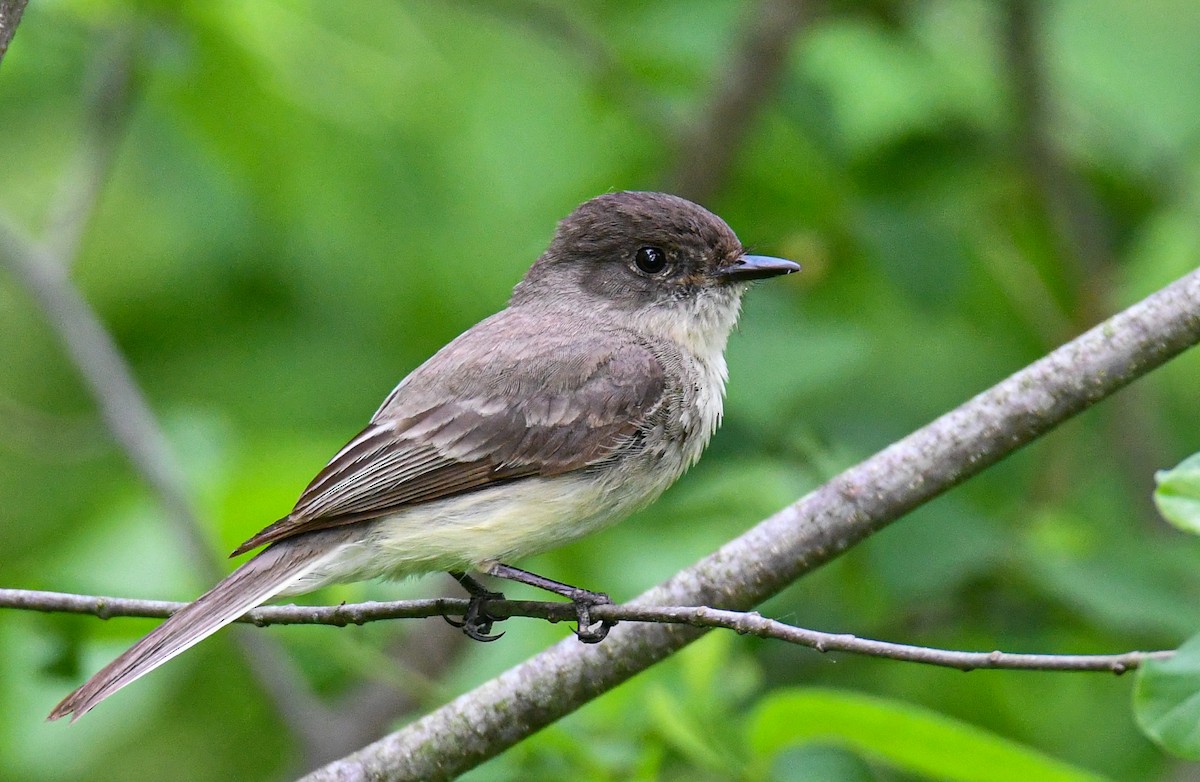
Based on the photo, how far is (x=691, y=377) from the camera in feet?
12.4

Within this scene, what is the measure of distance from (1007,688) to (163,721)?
333cm

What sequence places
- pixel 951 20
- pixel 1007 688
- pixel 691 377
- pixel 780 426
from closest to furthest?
1. pixel 691 377
2. pixel 780 426
3. pixel 1007 688
4. pixel 951 20

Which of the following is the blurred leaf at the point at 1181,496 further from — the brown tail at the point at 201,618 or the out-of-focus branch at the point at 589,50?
the out-of-focus branch at the point at 589,50

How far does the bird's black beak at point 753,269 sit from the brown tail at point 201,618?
140 centimetres

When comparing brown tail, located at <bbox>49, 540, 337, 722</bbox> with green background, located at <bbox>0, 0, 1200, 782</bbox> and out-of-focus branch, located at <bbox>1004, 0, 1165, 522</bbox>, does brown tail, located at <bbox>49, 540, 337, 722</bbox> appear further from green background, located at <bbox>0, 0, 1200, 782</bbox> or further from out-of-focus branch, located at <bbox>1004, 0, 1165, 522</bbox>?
out-of-focus branch, located at <bbox>1004, 0, 1165, 522</bbox>

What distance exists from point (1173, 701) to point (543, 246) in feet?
8.81

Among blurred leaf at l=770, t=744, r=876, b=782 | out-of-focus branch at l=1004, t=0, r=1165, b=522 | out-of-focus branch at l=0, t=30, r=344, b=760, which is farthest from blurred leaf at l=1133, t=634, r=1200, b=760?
out-of-focus branch at l=0, t=30, r=344, b=760

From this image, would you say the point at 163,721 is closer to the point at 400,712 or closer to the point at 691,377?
the point at 400,712

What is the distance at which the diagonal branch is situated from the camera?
287 centimetres

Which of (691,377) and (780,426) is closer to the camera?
(691,377)

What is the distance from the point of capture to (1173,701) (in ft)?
7.79

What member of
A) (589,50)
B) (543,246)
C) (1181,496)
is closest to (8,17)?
(1181,496)

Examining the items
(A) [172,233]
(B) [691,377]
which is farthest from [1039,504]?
(A) [172,233]

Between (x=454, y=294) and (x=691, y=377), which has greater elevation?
(x=454, y=294)
